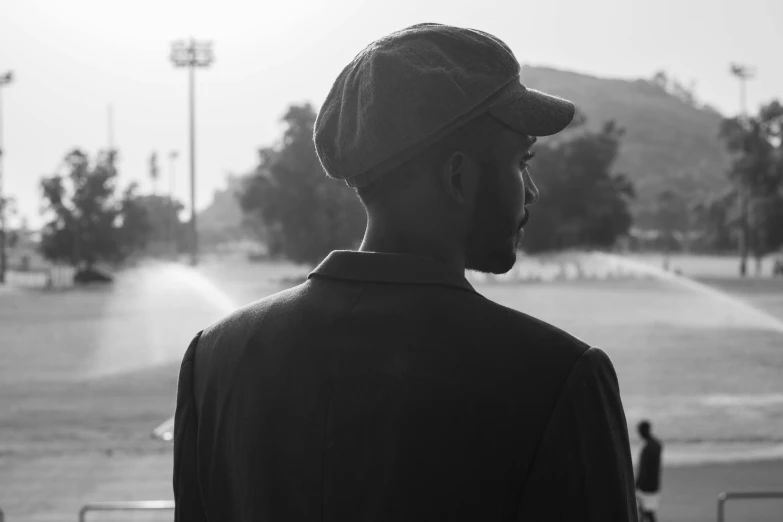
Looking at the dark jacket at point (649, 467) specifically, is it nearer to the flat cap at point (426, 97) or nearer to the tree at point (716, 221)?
the flat cap at point (426, 97)

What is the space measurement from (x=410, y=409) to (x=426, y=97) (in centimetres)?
45

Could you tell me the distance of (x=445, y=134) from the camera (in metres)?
1.50

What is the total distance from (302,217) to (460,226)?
6934 centimetres

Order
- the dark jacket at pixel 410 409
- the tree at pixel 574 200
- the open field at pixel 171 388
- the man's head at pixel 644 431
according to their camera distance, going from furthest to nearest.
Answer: the tree at pixel 574 200
the open field at pixel 171 388
the man's head at pixel 644 431
the dark jacket at pixel 410 409

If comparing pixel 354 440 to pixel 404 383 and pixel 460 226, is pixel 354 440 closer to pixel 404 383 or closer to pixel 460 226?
pixel 404 383

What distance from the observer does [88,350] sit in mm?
36625

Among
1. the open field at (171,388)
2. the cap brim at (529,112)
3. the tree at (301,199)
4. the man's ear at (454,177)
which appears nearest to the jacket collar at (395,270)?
the man's ear at (454,177)

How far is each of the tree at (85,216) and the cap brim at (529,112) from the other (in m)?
83.2

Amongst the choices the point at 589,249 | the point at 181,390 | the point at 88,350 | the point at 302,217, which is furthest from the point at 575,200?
the point at 181,390

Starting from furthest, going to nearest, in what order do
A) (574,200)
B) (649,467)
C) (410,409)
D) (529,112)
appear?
(574,200) < (649,467) < (529,112) < (410,409)

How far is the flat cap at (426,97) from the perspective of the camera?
148cm

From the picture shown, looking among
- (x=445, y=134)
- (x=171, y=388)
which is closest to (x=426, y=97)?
(x=445, y=134)

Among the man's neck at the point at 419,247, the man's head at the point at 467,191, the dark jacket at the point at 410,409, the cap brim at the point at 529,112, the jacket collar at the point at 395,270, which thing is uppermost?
the cap brim at the point at 529,112

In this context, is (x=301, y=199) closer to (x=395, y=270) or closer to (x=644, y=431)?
(x=644, y=431)
